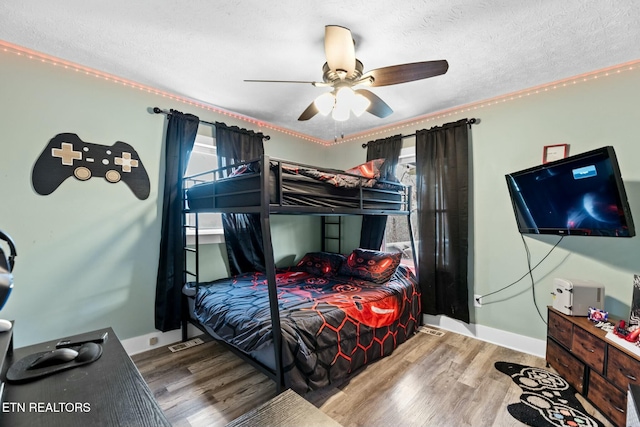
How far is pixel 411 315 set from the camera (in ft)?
9.32

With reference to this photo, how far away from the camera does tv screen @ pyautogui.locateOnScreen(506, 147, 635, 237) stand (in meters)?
1.76

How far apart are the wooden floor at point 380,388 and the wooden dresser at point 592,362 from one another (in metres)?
0.12

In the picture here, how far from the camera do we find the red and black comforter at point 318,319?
185 centimetres

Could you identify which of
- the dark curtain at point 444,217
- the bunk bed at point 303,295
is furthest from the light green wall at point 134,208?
→ the bunk bed at point 303,295

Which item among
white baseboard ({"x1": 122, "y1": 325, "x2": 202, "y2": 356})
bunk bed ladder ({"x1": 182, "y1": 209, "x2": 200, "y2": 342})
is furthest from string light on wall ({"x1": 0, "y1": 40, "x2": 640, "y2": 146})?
white baseboard ({"x1": 122, "y1": 325, "x2": 202, "y2": 356})

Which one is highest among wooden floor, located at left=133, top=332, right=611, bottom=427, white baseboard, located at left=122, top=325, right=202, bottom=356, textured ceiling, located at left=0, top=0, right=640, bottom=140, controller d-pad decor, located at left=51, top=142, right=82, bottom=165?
textured ceiling, located at left=0, top=0, right=640, bottom=140

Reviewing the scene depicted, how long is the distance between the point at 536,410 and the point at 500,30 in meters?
2.48

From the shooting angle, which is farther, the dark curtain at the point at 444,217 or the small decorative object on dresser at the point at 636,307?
the dark curtain at the point at 444,217

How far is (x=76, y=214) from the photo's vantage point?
7.22 feet

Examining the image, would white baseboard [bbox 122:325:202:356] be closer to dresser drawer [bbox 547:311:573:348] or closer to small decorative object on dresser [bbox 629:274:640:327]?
dresser drawer [bbox 547:311:573:348]

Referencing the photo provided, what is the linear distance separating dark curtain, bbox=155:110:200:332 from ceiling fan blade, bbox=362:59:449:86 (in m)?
1.92

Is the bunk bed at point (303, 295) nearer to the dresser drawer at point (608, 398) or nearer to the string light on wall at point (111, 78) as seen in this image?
the string light on wall at point (111, 78)

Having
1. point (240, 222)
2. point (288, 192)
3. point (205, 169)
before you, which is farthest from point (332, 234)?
point (288, 192)

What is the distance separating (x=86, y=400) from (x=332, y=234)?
11.5 feet
